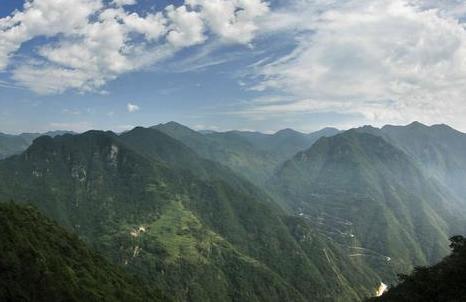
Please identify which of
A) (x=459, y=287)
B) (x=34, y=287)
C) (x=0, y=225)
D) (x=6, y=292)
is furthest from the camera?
(x=0, y=225)

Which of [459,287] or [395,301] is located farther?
[395,301]

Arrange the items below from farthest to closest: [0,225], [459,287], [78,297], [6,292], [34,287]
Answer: [0,225] < [78,297] < [34,287] < [6,292] < [459,287]

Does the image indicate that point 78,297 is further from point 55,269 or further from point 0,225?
point 0,225

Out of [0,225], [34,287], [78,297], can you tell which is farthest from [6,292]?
[0,225]

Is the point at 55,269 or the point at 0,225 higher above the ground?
the point at 0,225

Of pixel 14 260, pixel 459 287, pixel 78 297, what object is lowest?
pixel 78 297

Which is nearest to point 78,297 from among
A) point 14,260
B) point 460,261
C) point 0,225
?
point 14,260

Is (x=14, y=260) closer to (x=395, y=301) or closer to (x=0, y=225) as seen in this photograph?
(x=0, y=225)
